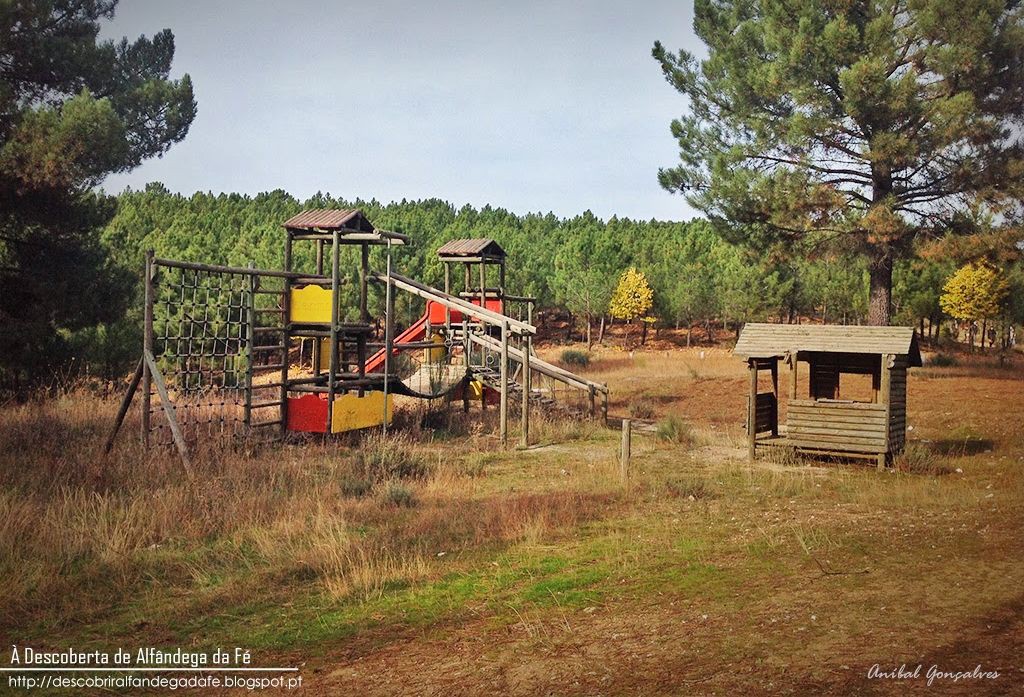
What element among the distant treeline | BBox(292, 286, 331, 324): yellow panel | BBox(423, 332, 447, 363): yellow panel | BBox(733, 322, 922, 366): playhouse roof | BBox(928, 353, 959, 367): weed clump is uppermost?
the distant treeline

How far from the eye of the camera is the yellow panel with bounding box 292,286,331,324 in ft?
57.3

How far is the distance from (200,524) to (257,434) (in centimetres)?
Result: 678

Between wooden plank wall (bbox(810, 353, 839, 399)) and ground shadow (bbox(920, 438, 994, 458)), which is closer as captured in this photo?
ground shadow (bbox(920, 438, 994, 458))

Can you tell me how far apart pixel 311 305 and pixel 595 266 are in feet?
178

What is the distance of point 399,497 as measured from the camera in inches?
456

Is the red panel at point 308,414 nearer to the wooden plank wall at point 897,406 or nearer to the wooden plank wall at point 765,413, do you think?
the wooden plank wall at point 765,413

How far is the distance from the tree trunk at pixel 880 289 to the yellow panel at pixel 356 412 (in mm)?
17255

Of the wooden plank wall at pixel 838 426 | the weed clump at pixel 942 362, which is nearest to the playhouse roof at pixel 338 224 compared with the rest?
the wooden plank wall at pixel 838 426

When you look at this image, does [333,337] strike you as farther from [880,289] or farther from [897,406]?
[880,289]

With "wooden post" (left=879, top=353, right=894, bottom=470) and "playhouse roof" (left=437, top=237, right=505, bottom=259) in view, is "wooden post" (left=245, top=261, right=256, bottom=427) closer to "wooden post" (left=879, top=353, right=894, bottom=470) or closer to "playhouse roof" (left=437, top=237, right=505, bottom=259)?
"playhouse roof" (left=437, top=237, right=505, bottom=259)

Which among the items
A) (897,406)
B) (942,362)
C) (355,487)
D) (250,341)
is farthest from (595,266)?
(355,487)

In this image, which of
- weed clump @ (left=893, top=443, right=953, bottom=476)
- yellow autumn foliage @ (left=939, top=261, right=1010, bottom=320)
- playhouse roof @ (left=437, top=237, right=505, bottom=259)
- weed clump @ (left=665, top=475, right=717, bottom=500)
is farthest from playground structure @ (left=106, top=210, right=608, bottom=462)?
yellow autumn foliage @ (left=939, top=261, right=1010, bottom=320)

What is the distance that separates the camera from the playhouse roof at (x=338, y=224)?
17625 mm

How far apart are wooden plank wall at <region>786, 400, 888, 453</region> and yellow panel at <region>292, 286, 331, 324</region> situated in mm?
8887
